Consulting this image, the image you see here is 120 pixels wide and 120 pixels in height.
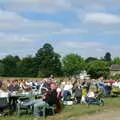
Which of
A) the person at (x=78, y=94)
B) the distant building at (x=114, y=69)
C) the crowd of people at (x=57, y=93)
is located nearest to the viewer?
the crowd of people at (x=57, y=93)

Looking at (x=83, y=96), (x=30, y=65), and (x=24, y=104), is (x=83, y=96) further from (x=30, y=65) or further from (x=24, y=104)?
(x=30, y=65)

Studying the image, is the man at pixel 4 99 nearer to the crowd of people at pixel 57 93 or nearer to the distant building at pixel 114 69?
the crowd of people at pixel 57 93

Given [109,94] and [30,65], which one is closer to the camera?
[109,94]

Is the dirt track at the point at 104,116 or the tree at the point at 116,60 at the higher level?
the tree at the point at 116,60

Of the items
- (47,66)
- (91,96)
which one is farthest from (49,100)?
(47,66)

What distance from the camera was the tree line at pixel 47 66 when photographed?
126 metres

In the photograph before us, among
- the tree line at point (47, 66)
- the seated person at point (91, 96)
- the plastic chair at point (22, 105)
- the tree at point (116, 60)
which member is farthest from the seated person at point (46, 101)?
the tree at point (116, 60)

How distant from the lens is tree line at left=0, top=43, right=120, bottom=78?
413 feet

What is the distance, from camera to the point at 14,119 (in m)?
15.7

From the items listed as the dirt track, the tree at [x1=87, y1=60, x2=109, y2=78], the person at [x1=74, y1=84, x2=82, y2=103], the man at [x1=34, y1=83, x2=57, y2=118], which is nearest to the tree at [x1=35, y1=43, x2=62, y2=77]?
the tree at [x1=87, y1=60, x2=109, y2=78]

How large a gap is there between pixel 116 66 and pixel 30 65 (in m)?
41.8

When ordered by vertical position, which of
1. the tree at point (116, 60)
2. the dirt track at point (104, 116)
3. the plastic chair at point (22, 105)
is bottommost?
the dirt track at point (104, 116)

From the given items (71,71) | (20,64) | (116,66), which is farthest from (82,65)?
(20,64)

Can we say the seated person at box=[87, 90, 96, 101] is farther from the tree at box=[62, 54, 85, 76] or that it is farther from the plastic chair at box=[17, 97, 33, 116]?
the tree at box=[62, 54, 85, 76]
